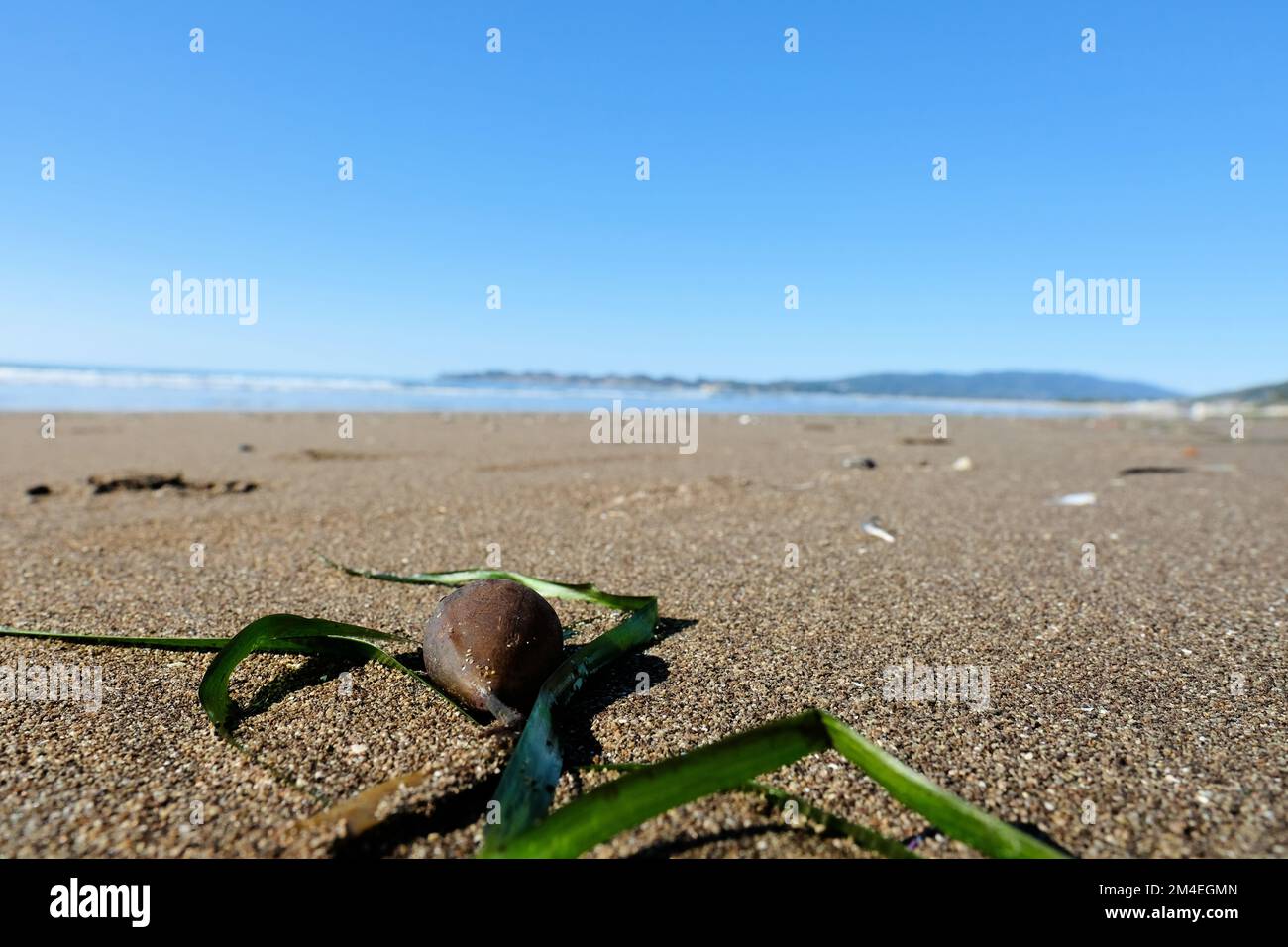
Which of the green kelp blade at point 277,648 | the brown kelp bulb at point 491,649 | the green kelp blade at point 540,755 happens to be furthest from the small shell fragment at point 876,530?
the green kelp blade at point 277,648

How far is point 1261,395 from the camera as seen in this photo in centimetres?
3584

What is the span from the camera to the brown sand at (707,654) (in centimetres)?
128

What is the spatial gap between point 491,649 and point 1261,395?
4626 cm

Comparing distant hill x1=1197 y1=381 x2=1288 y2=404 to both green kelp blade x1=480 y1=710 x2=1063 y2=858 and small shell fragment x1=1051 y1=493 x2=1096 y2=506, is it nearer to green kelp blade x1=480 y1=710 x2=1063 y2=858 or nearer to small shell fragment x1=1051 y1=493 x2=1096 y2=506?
small shell fragment x1=1051 y1=493 x2=1096 y2=506

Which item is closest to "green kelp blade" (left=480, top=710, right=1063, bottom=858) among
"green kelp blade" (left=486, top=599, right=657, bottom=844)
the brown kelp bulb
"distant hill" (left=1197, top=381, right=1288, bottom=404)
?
"green kelp blade" (left=486, top=599, right=657, bottom=844)

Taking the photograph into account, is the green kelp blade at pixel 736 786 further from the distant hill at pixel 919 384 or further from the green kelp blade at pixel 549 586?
the distant hill at pixel 919 384

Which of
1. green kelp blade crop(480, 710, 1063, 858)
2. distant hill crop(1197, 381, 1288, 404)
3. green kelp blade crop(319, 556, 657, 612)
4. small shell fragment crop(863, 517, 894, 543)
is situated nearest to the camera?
green kelp blade crop(480, 710, 1063, 858)

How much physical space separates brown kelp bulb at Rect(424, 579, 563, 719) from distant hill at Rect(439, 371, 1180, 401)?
1708 inches

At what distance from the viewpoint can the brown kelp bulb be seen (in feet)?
5.16

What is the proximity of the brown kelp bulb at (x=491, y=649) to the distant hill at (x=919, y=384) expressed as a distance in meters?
43.4
